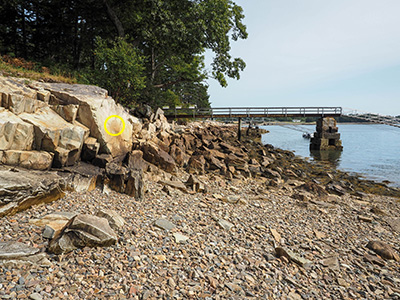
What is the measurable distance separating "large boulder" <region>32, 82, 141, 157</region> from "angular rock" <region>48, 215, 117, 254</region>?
19.6 feet

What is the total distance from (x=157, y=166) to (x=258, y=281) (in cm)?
873

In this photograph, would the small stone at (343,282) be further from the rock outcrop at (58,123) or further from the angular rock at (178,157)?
the angular rock at (178,157)

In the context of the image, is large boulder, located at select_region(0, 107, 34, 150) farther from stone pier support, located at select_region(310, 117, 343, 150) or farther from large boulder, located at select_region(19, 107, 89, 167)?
stone pier support, located at select_region(310, 117, 343, 150)

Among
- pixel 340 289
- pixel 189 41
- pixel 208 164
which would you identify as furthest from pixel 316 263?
pixel 189 41

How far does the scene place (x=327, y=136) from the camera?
122ft

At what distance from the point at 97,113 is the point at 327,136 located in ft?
120

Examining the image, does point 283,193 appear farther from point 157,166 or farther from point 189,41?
point 189,41

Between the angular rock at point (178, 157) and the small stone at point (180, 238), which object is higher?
the angular rock at point (178, 157)

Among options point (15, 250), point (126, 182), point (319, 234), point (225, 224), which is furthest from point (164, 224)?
point (319, 234)

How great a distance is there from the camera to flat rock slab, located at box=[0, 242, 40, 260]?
15.1ft

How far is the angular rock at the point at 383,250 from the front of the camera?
725 cm

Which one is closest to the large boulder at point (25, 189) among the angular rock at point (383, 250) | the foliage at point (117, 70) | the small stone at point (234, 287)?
the small stone at point (234, 287)

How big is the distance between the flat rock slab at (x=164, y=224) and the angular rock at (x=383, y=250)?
6660 mm

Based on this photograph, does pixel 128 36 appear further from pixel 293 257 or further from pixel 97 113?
pixel 293 257
